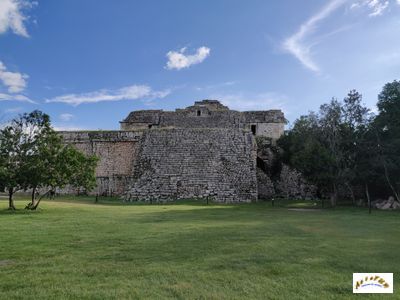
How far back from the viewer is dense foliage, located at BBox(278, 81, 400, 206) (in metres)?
17.3

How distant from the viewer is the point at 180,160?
21.4 m

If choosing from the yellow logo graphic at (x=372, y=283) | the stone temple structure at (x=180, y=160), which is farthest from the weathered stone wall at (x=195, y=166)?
the yellow logo graphic at (x=372, y=283)

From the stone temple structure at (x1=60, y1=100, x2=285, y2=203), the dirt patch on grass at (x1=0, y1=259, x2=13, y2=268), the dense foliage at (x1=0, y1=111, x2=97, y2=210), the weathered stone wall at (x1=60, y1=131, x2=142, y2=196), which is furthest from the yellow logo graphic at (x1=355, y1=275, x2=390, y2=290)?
the weathered stone wall at (x1=60, y1=131, x2=142, y2=196)

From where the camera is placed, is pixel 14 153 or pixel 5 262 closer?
pixel 5 262

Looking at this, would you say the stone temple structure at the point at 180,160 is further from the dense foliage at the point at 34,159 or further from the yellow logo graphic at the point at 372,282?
the yellow logo graphic at the point at 372,282

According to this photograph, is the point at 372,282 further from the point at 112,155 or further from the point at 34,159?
the point at 112,155

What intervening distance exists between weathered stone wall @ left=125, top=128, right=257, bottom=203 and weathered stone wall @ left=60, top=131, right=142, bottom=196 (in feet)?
4.89

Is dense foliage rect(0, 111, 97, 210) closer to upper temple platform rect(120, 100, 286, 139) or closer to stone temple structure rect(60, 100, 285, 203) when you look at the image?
stone temple structure rect(60, 100, 285, 203)

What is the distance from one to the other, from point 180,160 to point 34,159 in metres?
9.30

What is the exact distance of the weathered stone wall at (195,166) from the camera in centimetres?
1992

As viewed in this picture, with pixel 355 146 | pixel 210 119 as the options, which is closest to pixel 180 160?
pixel 210 119

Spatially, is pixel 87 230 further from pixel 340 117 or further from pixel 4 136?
pixel 340 117

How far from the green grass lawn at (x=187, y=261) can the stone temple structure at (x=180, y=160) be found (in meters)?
10.9

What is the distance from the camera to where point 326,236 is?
26.4 feet
